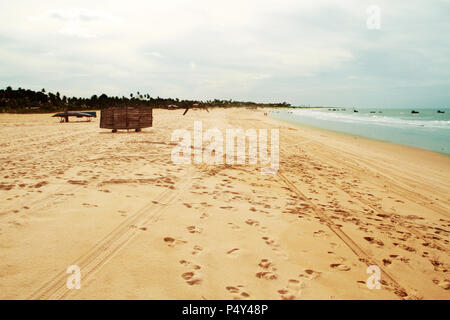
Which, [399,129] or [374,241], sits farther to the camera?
[399,129]

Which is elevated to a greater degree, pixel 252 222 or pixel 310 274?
pixel 252 222

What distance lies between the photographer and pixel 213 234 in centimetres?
380

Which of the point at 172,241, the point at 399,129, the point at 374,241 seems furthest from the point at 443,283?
the point at 399,129

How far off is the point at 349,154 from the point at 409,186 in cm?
490

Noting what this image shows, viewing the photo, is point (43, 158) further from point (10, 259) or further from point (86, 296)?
point (86, 296)

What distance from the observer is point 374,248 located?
376 centimetres

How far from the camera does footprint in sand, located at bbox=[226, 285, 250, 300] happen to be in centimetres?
258

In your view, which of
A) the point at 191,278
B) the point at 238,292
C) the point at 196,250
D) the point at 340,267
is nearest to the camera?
the point at 238,292

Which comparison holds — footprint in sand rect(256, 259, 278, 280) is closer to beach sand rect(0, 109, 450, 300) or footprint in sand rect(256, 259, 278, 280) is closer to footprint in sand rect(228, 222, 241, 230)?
beach sand rect(0, 109, 450, 300)

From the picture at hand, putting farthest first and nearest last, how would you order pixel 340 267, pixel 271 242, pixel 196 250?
pixel 271 242
pixel 196 250
pixel 340 267

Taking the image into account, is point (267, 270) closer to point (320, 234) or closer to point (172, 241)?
point (172, 241)

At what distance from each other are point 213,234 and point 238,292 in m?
1.23

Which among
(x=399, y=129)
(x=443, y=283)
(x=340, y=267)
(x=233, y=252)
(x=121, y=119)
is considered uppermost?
(x=121, y=119)
